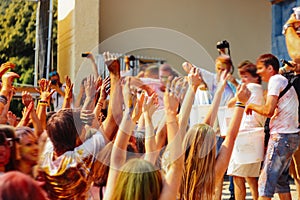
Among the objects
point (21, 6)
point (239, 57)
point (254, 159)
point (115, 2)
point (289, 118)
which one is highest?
point (21, 6)

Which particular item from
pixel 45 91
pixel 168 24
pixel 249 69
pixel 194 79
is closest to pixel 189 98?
pixel 194 79

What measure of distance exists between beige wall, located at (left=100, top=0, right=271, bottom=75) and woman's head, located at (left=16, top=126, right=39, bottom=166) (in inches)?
277

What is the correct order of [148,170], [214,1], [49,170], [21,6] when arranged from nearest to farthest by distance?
[148,170], [49,170], [214,1], [21,6]

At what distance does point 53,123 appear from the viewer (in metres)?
3.40

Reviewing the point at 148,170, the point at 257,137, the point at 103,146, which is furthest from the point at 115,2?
the point at 148,170

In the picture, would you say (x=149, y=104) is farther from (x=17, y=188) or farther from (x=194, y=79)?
(x=17, y=188)

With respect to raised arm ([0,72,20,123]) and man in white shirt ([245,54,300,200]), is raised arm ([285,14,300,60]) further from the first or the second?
raised arm ([0,72,20,123])

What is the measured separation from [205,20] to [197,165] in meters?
7.96

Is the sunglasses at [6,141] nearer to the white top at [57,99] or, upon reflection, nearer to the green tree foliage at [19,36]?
the white top at [57,99]

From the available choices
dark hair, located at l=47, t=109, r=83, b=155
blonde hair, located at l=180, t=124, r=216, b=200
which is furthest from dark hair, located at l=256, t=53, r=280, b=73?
dark hair, located at l=47, t=109, r=83, b=155

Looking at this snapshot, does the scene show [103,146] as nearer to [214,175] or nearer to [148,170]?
[214,175]

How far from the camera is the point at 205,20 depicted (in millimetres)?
11109

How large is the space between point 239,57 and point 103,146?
26.5 feet

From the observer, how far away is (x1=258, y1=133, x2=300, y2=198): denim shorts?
17.0 ft
